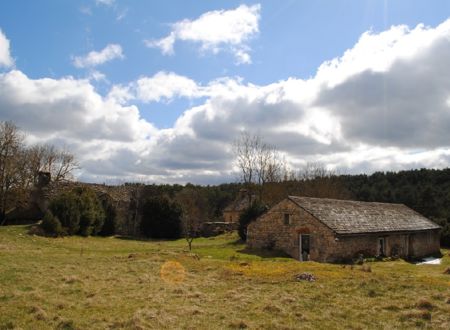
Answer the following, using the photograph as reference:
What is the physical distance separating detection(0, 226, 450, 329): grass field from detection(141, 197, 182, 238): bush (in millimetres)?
27524

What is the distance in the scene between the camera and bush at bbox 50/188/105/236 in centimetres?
3722

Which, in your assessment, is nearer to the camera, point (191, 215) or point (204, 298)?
point (204, 298)

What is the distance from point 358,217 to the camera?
32.6m

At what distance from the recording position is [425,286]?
49.5ft

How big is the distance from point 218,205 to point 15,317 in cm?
8288

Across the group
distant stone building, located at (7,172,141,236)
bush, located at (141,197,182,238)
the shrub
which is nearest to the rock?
the shrub

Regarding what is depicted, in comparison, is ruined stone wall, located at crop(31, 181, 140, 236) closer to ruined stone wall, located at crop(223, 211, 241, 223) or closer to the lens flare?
ruined stone wall, located at crop(223, 211, 241, 223)

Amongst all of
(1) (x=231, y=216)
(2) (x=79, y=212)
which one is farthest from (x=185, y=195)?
(2) (x=79, y=212)

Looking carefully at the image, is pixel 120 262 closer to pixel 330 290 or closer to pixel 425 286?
pixel 330 290

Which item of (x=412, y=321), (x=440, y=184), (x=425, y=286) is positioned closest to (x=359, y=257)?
(x=425, y=286)

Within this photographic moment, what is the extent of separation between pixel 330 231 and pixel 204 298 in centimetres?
1601

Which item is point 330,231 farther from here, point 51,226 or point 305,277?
point 51,226

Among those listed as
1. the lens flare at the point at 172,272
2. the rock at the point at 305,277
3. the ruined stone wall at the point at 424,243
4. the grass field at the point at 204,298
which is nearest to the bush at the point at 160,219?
the ruined stone wall at the point at 424,243

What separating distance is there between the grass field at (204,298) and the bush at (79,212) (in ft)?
56.8
